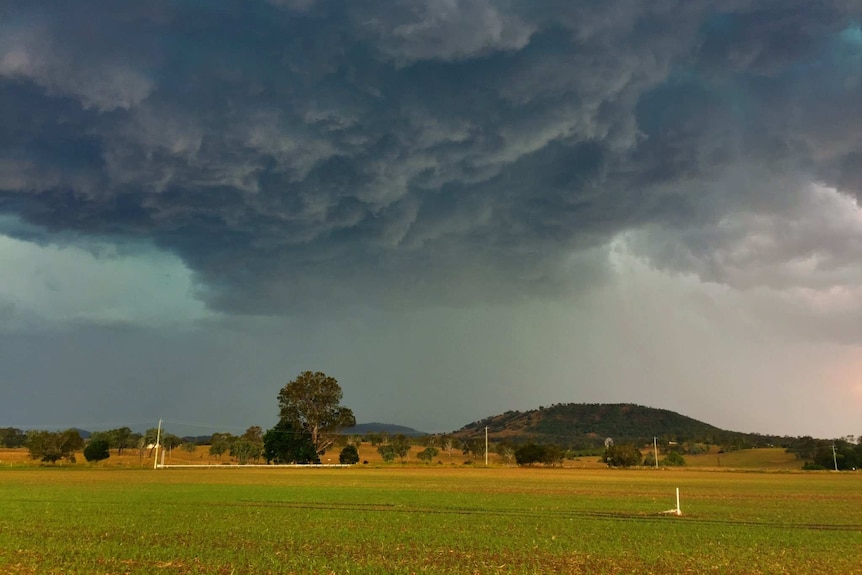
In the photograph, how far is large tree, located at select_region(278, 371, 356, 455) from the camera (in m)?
132

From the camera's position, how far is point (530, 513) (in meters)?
29.8

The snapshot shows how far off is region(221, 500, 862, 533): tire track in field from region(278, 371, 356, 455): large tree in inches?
3978

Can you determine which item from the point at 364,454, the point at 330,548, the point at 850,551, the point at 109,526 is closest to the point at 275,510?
the point at 109,526

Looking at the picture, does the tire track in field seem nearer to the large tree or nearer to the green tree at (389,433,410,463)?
the large tree

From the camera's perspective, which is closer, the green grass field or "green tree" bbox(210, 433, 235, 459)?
the green grass field

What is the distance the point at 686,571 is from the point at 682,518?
14.8 metres

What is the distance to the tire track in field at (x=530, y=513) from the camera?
2708 cm

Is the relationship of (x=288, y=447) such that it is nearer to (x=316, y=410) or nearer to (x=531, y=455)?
(x=316, y=410)

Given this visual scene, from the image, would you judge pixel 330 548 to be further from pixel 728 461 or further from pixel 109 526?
pixel 728 461

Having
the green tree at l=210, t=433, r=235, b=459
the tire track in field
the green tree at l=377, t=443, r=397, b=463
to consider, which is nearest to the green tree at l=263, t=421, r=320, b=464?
the green tree at l=377, t=443, r=397, b=463

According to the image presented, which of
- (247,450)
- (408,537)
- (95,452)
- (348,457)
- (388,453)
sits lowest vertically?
(388,453)

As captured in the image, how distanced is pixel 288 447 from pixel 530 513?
341 ft

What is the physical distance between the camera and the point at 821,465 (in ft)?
503

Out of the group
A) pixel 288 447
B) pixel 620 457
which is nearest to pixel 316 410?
pixel 288 447
